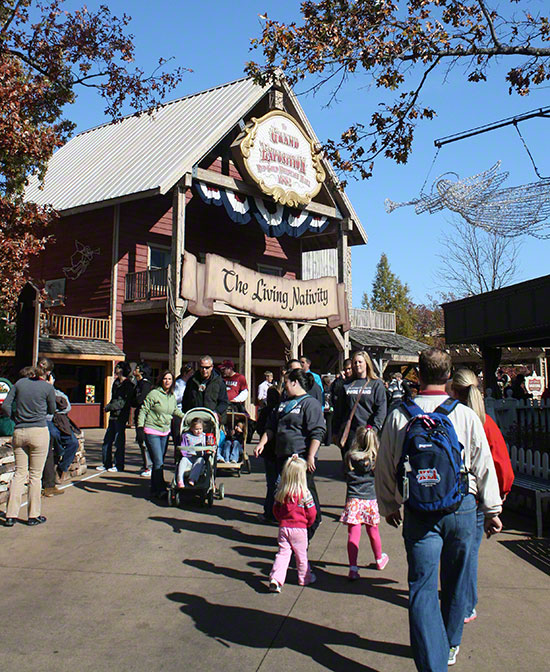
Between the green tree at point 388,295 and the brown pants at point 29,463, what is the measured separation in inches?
2287

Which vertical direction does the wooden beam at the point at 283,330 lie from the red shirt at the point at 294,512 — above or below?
above

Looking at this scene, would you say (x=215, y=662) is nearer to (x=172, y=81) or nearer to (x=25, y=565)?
(x=25, y=565)

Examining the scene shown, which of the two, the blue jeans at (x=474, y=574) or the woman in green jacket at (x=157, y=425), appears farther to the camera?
the woman in green jacket at (x=157, y=425)

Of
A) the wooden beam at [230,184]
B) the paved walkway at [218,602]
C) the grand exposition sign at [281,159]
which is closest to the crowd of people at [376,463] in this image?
the paved walkway at [218,602]

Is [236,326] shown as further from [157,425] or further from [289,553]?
[289,553]

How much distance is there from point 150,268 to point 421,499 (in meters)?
18.3

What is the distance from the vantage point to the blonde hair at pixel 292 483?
5.09 m

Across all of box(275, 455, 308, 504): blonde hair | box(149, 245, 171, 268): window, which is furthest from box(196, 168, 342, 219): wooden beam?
box(275, 455, 308, 504): blonde hair

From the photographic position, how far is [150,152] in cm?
2103

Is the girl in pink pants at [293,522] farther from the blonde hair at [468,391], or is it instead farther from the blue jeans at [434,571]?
the blue jeans at [434,571]

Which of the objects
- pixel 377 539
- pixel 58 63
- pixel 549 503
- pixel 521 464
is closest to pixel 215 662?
pixel 377 539

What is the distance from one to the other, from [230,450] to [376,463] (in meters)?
7.06

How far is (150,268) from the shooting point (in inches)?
813

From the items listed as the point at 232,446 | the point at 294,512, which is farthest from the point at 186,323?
the point at 294,512
